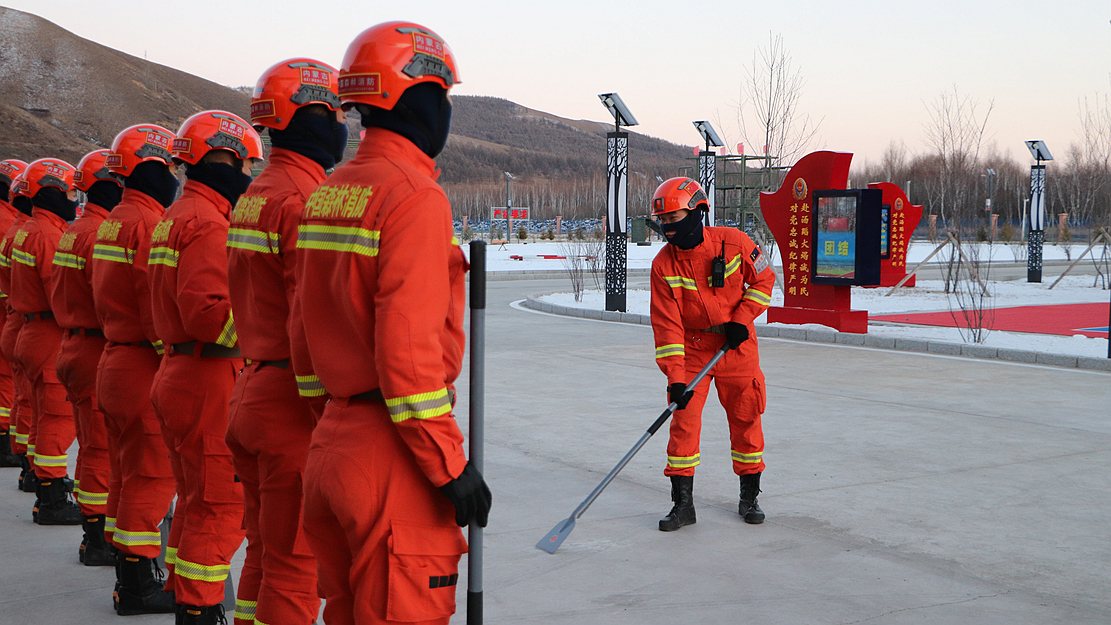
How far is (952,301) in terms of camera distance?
67.5ft

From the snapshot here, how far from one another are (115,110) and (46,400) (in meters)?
117

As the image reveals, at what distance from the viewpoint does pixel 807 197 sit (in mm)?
16266

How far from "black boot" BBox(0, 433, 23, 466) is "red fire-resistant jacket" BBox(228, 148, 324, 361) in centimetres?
528

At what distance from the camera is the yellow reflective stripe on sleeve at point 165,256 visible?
12.9 feet

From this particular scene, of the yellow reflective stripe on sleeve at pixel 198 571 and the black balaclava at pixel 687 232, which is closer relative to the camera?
the yellow reflective stripe on sleeve at pixel 198 571

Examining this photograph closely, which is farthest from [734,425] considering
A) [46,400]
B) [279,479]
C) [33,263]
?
[33,263]

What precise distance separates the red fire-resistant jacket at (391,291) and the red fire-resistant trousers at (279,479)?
598mm

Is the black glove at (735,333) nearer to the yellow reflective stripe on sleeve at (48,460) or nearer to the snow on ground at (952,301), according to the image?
the yellow reflective stripe on sleeve at (48,460)

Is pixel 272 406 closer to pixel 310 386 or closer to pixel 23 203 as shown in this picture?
Result: pixel 310 386

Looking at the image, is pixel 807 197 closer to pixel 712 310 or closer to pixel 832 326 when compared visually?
pixel 832 326

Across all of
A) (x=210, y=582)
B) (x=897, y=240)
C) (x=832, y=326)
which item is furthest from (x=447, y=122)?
(x=897, y=240)

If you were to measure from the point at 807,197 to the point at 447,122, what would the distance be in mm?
14231

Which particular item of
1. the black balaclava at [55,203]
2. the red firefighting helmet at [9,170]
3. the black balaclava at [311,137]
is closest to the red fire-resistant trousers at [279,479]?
the black balaclava at [311,137]

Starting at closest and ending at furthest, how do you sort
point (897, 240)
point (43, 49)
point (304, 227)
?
point (304, 227) → point (897, 240) → point (43, 49)
